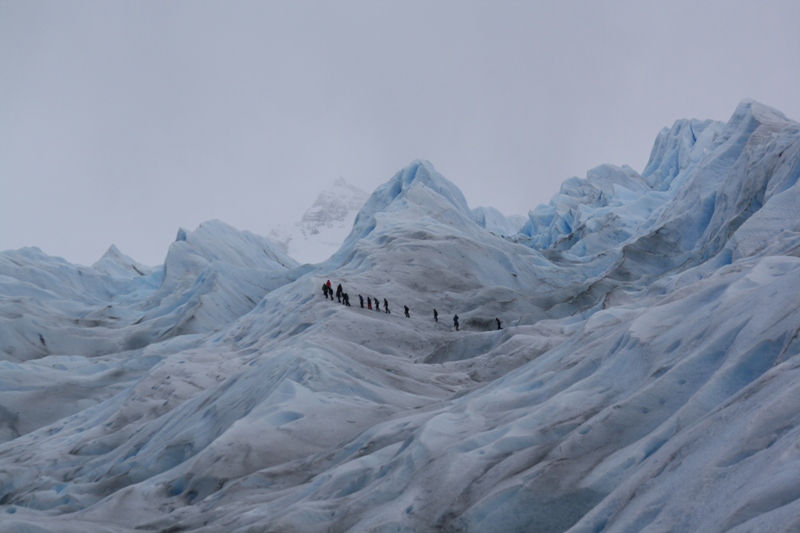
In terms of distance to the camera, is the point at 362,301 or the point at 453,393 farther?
the point at 362,301

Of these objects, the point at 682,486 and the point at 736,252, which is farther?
the point at 736,252

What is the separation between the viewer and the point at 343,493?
426 inches

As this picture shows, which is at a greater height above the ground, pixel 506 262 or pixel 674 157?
pixel 674 157

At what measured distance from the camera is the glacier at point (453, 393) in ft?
24.5

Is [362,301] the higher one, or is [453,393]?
[362,301]

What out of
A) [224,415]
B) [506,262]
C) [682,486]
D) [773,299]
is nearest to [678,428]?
[682,486]

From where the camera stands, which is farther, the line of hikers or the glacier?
the line of hikers

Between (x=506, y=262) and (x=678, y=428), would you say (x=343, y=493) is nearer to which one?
(x=678, y=428)

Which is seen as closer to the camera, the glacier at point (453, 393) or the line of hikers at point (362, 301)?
the glacier at point (453, 393)

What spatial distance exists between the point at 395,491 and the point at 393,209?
40190 mm

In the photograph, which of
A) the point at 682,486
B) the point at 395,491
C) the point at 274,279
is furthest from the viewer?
the point at 274,279

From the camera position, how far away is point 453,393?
58.9 feet

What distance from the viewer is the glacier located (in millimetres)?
7457

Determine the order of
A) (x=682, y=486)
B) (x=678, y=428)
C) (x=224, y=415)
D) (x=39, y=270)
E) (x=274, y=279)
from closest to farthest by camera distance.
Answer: (x=682, y=486), (x=678, y=428), (x=224, y=415), (x=274, y=279), (x=39, y=270)
